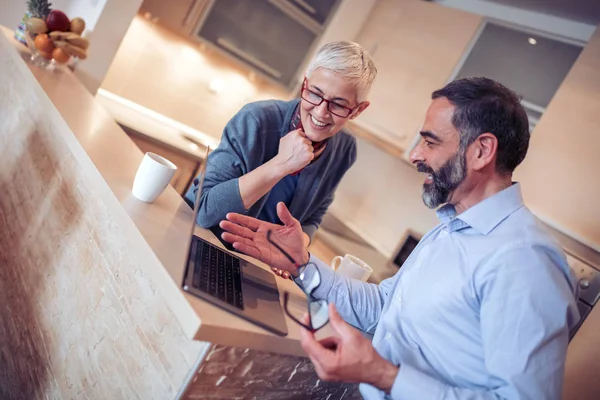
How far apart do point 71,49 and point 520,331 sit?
2.25 m

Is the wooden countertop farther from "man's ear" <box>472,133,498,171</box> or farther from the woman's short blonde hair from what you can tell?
"man's ear" <box>472,133,498,171</box>

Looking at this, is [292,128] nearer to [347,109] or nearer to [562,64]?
[347,109]

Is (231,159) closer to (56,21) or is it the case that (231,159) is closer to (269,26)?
(56,21)

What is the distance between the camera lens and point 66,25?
7.45 ft

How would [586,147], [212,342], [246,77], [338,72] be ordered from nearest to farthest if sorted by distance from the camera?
1. [212,342]
2. [338,72]
3. [586,147]
4. [246,77]

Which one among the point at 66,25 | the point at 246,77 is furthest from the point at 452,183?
the point at 246,77

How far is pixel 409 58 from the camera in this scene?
2.76m

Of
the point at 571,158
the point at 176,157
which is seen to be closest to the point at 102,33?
the point at 176,157

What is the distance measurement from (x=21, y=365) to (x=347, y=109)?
3.89 ft

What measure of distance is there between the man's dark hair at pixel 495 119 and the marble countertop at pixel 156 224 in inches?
21.4

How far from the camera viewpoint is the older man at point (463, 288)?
30.8 inches

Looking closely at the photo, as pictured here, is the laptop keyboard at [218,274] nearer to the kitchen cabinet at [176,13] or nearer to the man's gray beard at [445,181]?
the man's gray beard at [445,181]

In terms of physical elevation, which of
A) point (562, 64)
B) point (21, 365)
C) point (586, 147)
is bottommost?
point (21, 365)

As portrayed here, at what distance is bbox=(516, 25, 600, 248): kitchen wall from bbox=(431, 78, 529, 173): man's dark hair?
800 millimetres
